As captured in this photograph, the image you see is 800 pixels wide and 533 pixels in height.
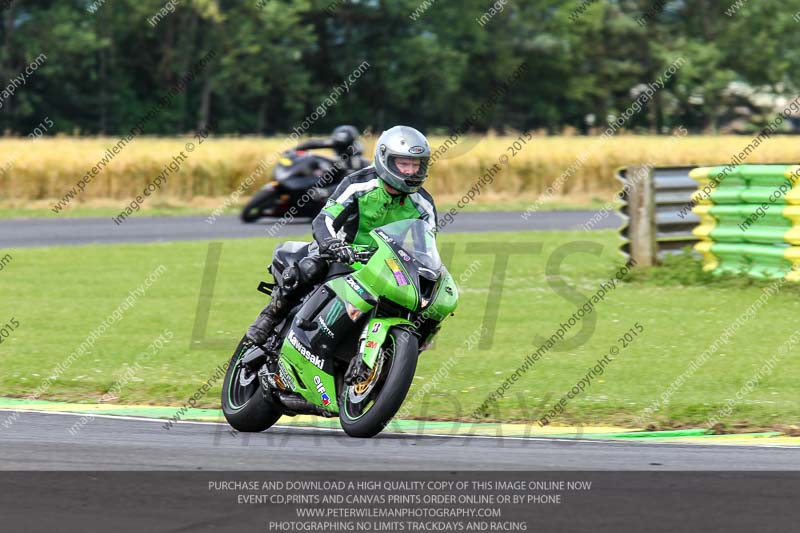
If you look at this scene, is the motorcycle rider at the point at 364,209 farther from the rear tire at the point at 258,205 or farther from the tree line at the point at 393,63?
the tree line at the point at 393,63

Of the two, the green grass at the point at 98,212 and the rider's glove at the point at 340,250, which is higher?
the rider's glove at the point at 340,250

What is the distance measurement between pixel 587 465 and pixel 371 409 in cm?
126

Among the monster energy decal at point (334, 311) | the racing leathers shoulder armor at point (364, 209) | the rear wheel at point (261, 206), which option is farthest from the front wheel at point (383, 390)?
the rear wheel at point (261, 206)

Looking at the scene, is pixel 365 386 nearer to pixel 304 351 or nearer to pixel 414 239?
pixel 304 351

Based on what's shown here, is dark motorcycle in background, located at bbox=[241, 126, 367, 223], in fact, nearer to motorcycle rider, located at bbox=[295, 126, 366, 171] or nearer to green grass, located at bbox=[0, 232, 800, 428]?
motorcycle rider, located at bbox=[295, 126, 366, 171]

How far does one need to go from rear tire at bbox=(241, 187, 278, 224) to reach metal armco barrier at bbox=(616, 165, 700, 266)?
9.13 metres

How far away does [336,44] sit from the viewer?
5909 centimetres

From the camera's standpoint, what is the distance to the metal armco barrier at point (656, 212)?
1589 centimetres

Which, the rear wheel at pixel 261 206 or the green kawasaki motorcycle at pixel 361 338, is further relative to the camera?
the rear wheel at pixel 261 206

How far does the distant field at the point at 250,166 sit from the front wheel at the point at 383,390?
2240cm

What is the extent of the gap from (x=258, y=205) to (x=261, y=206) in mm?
60

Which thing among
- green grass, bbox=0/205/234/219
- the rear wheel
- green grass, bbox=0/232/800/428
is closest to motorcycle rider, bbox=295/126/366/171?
the rear wheel
